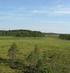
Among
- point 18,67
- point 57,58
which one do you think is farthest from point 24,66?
point 57,58

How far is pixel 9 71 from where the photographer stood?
210 ft

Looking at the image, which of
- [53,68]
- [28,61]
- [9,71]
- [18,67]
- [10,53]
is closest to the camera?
[53,68]

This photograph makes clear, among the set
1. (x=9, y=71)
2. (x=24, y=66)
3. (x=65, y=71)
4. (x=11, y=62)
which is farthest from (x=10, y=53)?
(x=65, y=71)

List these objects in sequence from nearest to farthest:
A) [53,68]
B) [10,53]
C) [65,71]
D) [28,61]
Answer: [53,68] → [65,71] → [28,61] → [10,53]

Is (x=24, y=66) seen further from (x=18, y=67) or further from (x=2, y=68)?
(x=2, y=68)

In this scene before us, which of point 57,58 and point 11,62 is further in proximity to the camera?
point 11,62

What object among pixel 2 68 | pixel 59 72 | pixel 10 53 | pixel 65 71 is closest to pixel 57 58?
pixel 65 71

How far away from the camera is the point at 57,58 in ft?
213

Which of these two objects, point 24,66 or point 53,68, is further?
point 24,66

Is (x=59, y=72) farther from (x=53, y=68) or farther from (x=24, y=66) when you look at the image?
(x=24, y=66)

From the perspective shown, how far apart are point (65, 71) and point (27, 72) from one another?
976 cm

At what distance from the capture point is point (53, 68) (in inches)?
2144

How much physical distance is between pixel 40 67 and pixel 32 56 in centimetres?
1073

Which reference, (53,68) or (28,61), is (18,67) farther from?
(53,68)
